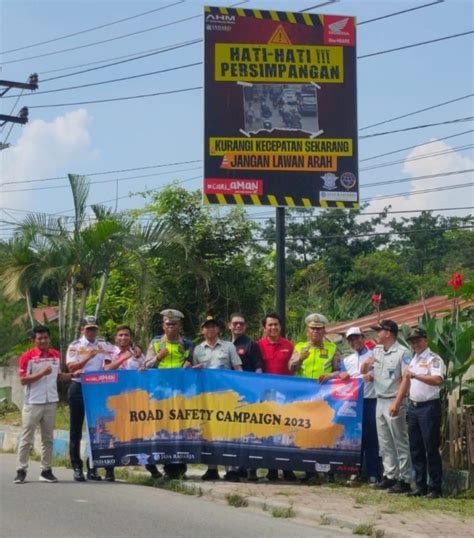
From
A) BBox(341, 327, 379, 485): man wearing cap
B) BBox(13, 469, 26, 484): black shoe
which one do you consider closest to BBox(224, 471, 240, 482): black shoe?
BBox(341, 327, 379, 485): man wearing cap

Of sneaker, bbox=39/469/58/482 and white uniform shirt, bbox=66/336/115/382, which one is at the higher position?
white uniform shirt, bbox=66/336/115/382

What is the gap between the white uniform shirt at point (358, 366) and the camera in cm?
1112

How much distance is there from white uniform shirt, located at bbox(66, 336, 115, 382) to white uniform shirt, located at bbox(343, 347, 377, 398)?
2858 mm

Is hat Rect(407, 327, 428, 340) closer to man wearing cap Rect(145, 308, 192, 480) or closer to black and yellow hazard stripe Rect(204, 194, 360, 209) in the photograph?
man wearing cap Rect(145, 308, 192, 480)

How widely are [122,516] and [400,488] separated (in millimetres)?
3125

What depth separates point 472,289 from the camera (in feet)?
38.3

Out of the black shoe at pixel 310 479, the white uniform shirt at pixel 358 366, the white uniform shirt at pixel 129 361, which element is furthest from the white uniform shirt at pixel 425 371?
the white uniform shirt at pixel 129 361

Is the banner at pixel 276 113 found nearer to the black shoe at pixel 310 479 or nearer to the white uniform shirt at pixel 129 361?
the white uniform shirt at pixel 129 361

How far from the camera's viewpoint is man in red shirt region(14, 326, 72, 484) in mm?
11227

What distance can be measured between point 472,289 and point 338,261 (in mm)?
40747

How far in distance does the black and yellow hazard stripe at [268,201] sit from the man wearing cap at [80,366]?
2991mm

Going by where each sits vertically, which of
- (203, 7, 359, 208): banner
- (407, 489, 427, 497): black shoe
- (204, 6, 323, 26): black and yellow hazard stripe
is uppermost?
(204, 6, 323, 26): black and yellow hazard stripe

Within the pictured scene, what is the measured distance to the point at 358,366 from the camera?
1116 centimetres

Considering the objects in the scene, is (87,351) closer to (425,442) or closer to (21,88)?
(425,442)
